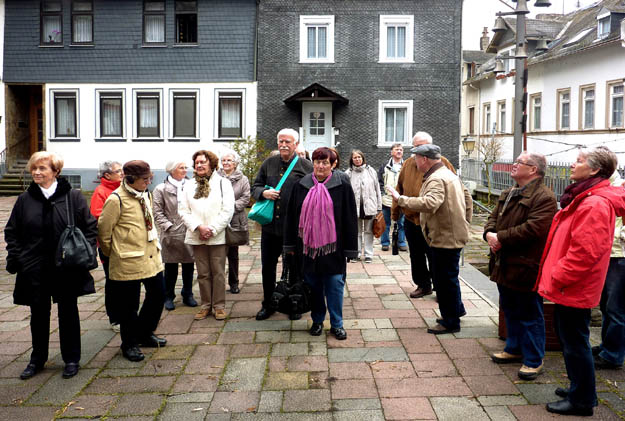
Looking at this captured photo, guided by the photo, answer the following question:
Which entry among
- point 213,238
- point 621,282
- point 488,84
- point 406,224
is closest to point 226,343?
point 213,238

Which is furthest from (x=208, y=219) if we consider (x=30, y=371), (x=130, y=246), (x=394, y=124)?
(x=394, y=124)

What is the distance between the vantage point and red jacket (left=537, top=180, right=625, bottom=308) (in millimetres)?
4082

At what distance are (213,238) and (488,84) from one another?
32356mm

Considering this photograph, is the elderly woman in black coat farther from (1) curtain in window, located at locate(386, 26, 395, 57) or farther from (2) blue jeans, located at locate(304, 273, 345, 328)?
(1) curtain in window, located at locate(386, 26, 395, 57)

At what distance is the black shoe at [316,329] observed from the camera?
6199 mm

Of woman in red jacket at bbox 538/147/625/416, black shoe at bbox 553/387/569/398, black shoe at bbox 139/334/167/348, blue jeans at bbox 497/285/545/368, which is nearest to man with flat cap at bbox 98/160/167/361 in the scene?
black shoe at bbox 139/334/167/348

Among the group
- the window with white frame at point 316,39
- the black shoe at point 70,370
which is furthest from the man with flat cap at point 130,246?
the window with white frame at point 316,39

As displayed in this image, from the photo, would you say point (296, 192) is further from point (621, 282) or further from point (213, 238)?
point (621, 282)

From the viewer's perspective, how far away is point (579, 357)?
13.9ft

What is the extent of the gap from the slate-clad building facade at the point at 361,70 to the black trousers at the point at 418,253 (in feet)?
48.4

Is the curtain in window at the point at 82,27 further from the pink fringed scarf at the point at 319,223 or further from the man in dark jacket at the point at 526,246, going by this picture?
the man in dark jacket at the point at 526,246

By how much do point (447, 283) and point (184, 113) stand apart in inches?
716

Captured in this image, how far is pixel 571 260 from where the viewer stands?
413cm

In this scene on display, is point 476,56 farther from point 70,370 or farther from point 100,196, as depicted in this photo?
point 70,370
